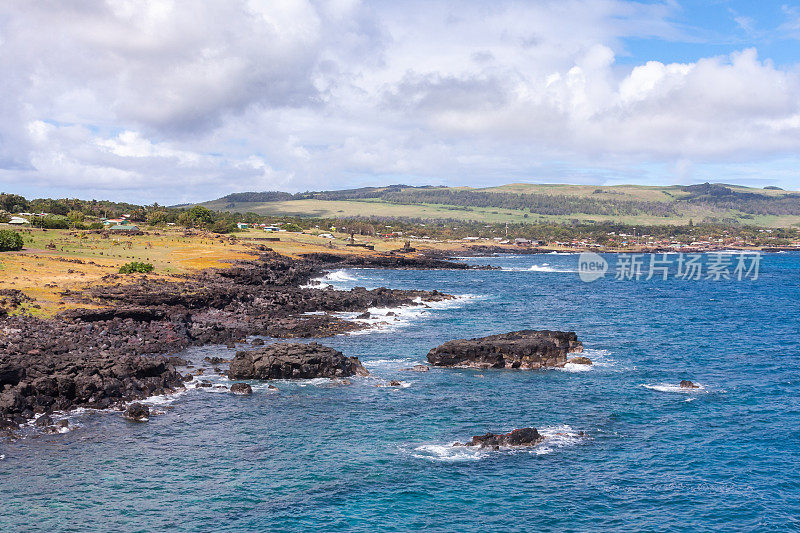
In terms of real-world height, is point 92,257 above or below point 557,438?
above

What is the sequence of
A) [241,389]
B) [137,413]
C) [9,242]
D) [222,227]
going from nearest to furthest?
[137,413]
[241,389]
[9,242]
[222,227]

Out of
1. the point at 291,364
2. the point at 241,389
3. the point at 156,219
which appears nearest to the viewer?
the point at 241,389

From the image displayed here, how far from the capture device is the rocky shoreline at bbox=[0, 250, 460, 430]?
32656mm

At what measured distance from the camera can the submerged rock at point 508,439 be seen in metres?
28.9

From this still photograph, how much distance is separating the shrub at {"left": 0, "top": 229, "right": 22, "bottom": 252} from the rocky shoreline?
80.9ft

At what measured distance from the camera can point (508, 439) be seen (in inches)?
1146

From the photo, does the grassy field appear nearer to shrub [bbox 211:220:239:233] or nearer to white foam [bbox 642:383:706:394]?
shrub [bbox 211:220:239:233]

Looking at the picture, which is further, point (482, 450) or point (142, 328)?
point (142, 328)

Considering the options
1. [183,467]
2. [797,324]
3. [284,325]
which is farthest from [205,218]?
[183,467]

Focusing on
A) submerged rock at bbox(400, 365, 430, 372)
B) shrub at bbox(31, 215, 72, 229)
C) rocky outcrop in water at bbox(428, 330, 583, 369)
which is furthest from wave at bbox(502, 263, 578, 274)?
submerged rock at bbox(400, 365, 430, 372)

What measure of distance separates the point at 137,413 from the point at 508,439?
60.5 feet

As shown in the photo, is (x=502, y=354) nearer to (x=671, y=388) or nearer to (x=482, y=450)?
(x=671, y=388)

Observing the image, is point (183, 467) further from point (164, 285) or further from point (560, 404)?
point (164, 285)

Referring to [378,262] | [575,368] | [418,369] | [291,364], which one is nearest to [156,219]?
[378,262]
